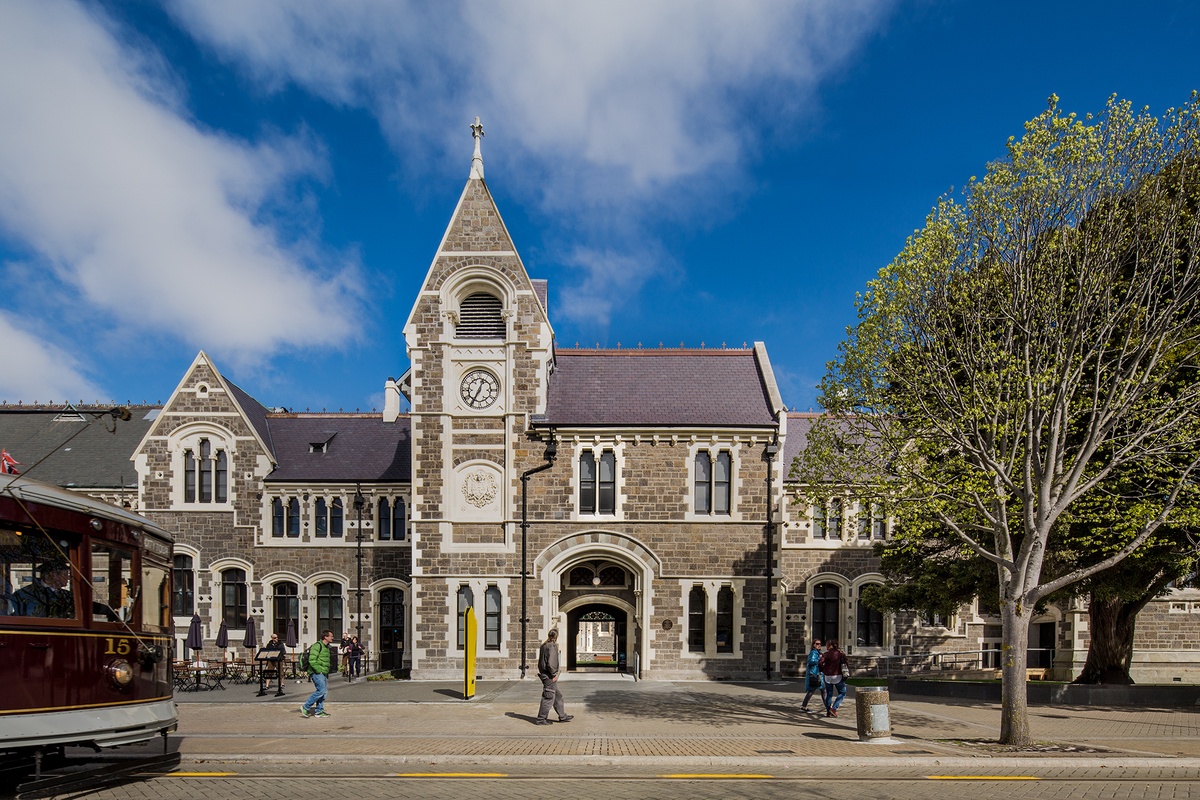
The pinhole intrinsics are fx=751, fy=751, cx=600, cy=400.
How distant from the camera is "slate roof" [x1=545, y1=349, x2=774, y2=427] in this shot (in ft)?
82.9

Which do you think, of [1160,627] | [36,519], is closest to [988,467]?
[36,519]

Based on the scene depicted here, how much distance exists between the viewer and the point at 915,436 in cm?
1415

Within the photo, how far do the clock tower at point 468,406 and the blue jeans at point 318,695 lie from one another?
8.17 metres

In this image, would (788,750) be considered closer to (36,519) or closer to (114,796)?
(114,796)

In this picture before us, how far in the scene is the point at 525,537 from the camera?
24.5 m

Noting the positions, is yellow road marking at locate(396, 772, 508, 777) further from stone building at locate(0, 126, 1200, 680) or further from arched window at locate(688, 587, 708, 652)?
arched window at locate(688, 587, 708, 652)

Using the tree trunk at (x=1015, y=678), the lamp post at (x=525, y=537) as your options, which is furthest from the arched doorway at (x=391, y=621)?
the tree trunk at (x=1015, y=678)

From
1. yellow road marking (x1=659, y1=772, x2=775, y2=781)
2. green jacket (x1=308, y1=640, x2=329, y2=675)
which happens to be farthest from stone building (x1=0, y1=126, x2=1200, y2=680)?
yellow road marking (x1=659, y1=772, x2=775, y2=781)

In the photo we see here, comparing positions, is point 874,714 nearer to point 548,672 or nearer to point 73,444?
point 548,672

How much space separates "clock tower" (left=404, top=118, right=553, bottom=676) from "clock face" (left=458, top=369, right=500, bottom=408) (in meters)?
0.03

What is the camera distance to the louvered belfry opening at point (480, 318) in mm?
25609

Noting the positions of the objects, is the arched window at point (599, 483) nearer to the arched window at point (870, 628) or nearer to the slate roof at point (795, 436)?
the slate roof at point (795, 436)

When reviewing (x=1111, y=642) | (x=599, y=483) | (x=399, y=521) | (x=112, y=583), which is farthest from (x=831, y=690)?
(x=399, y=521)

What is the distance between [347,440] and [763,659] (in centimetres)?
1872
